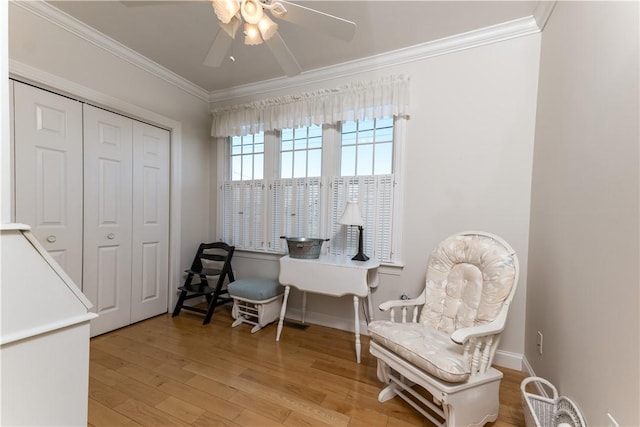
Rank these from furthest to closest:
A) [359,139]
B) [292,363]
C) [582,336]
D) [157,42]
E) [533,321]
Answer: [359,139] < [157,42] < [292,363] < [533,321] < [582,336]

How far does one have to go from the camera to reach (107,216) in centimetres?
239

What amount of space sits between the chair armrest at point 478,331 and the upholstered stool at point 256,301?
5.51ft

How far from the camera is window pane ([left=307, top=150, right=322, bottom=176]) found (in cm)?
274

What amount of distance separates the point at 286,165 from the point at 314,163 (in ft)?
1.11

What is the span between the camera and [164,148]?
2836mm

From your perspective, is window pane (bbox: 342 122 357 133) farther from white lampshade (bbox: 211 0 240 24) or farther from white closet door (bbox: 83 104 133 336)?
white closet door (bbox: 83 104 133 336)

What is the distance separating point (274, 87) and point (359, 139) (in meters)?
1.11

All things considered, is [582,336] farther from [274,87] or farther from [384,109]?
[274,87]

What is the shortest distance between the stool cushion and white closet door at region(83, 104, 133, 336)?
39.7 inches

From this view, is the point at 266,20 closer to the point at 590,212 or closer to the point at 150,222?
the point at 590,212

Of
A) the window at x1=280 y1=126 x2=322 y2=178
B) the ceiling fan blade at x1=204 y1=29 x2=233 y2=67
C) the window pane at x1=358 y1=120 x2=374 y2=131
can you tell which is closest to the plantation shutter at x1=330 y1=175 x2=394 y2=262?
the window at x1=280 y1=126 x2=322 y2=178

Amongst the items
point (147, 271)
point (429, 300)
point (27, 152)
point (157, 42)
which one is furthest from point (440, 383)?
point (157, 42)

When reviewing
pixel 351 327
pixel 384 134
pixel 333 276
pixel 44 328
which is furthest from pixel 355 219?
pixel 44 328

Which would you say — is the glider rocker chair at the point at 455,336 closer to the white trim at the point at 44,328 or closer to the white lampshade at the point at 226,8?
the white trim at the point at 44,328
